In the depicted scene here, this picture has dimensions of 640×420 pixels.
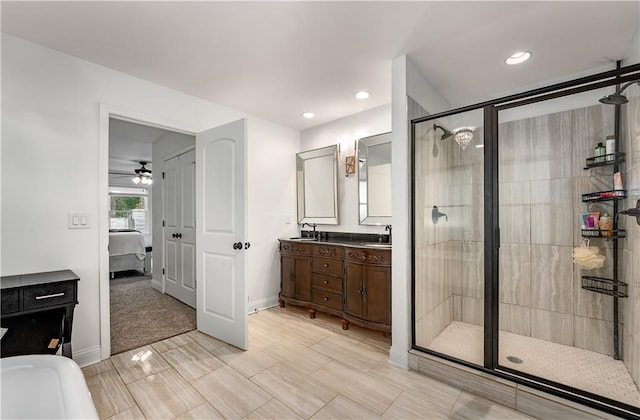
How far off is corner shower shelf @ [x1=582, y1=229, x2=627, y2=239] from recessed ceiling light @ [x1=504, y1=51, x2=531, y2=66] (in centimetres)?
142

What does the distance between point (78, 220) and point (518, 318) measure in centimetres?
365

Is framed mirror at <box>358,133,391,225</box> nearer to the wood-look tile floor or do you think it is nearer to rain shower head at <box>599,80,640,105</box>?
the wood-look tile floor

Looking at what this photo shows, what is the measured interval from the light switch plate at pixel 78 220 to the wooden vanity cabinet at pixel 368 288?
2.28 meters

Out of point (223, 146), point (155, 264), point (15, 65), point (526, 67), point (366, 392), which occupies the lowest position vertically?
point (366, 392)

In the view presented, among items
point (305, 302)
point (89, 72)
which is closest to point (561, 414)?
point (305, 302)

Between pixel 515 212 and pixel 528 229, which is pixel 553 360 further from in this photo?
pixel 515 212

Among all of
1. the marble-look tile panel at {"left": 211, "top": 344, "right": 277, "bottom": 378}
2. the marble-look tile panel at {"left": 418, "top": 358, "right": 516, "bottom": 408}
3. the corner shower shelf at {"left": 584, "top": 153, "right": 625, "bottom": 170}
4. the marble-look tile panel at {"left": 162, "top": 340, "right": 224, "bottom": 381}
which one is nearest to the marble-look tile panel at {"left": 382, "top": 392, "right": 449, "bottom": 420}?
the marble-look tile panel at {"left": 418, "top": 358, "right": 516, "bottom": 408}

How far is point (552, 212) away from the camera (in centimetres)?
230

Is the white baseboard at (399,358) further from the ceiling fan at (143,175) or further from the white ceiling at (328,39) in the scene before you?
the ceiling fan at (143,175)

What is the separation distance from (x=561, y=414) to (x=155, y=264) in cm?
502

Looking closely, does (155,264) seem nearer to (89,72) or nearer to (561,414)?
(89,72)

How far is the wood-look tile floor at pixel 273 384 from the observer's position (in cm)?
175

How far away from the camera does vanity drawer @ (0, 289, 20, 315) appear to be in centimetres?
170

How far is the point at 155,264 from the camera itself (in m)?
4.61
